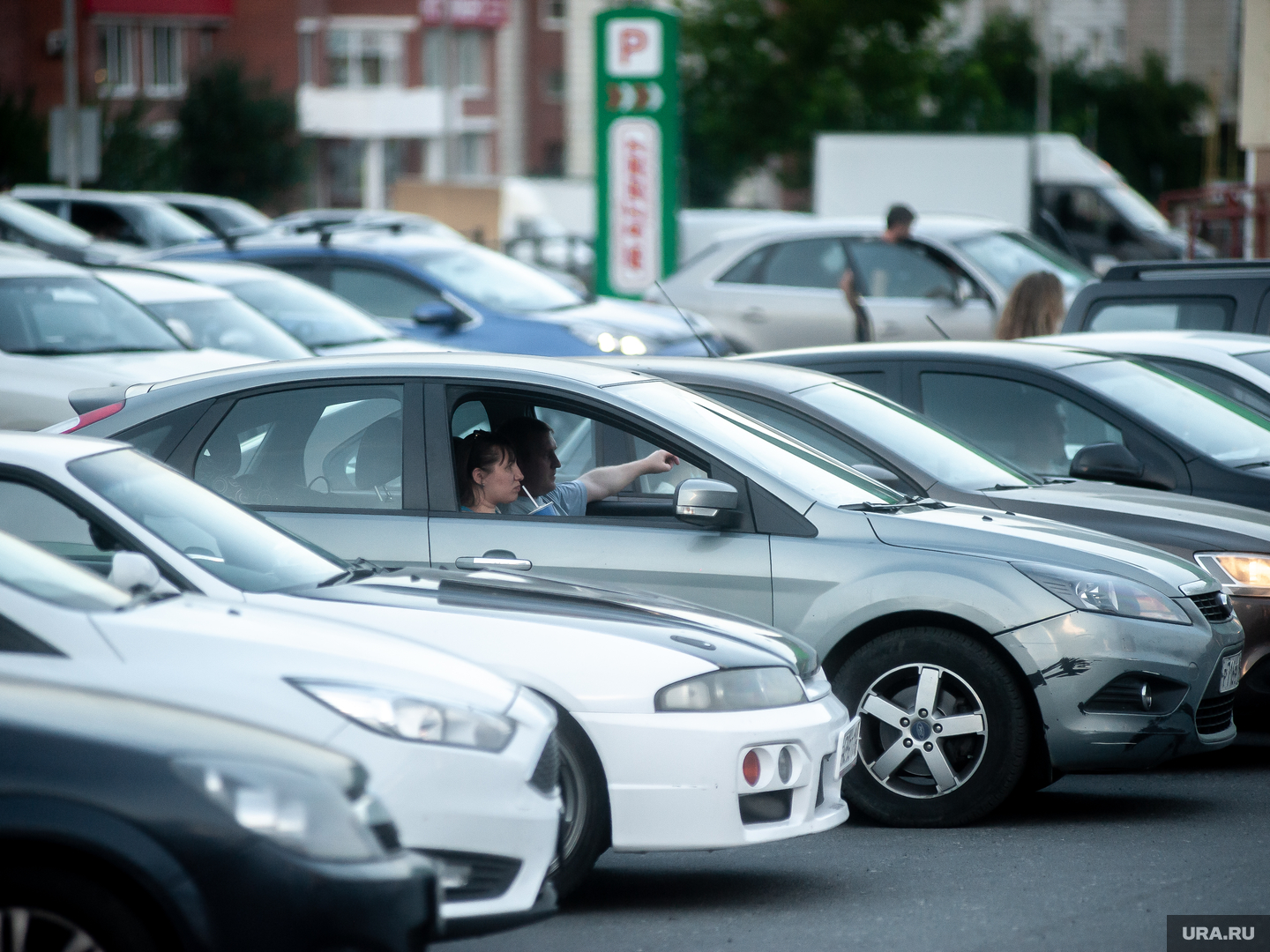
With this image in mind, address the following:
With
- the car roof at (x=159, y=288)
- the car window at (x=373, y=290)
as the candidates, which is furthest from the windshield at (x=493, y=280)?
the car roof at (x=159, y=288)

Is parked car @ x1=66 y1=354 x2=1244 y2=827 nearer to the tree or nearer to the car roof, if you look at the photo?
the car roof

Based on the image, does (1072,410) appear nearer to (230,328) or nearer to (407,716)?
(407,716)

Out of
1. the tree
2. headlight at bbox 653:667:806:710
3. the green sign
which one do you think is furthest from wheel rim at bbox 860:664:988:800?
the tree

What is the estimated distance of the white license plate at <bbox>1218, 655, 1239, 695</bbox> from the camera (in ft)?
19.9

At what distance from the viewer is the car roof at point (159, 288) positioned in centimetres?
1278

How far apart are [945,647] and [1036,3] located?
6650cm

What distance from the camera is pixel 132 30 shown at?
55781 millimetres

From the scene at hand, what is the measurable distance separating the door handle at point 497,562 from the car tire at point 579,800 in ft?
3.36

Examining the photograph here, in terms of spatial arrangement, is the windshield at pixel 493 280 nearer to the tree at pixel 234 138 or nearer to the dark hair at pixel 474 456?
the dark hair at pixel 474 456

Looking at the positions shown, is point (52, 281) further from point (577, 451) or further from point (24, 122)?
point (24, 122)

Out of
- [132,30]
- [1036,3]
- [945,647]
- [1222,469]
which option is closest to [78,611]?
[945,647]

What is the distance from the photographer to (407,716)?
401 cm

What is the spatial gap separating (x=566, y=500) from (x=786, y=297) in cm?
1064

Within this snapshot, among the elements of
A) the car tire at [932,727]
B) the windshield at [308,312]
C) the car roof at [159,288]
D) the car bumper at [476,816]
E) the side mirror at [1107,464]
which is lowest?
the car tire at [932,727]
